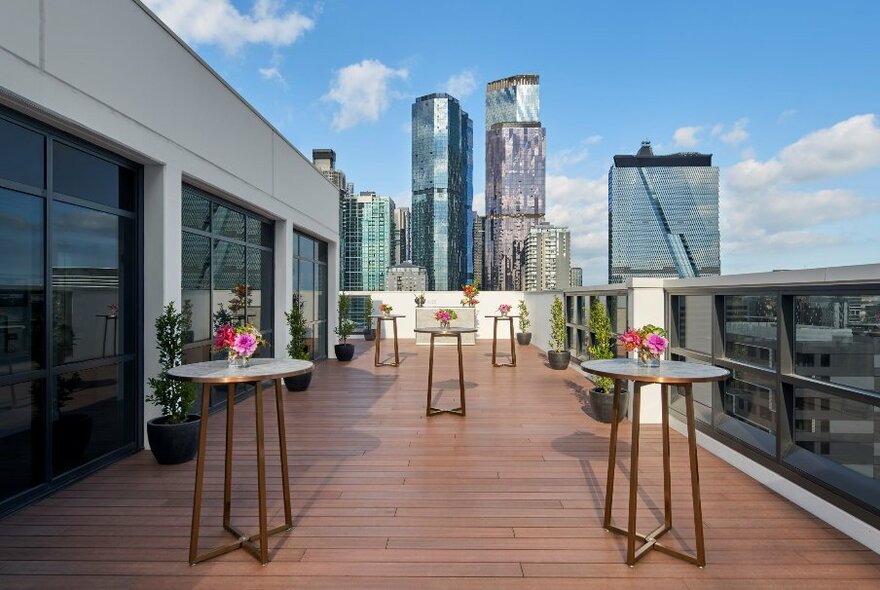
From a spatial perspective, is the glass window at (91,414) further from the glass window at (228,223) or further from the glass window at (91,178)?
the glass window at (228,223)

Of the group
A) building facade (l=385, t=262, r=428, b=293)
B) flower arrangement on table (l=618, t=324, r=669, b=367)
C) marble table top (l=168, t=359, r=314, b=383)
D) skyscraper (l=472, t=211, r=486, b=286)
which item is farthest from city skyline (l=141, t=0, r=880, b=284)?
skyscraper (l=472, t=211, r=486, b=286)

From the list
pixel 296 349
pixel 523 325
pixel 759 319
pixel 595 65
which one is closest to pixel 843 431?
pixel 595 65

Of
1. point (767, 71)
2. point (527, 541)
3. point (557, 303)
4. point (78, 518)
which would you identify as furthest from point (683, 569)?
point (767, 71)

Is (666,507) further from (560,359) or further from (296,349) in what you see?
(560,359)

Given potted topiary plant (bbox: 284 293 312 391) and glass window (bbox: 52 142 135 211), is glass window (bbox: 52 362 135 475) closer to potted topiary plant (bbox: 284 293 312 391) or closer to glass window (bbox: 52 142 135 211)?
glass window (bbox: 52 142 135 211)

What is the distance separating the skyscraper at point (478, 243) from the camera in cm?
7625

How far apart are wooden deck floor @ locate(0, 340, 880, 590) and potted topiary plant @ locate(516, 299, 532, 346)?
7948mm

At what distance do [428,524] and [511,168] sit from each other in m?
102

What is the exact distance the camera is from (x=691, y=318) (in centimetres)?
429

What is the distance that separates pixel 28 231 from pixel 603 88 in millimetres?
17646

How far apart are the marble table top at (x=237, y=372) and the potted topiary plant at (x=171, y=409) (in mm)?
1415

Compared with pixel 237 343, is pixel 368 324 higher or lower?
lower

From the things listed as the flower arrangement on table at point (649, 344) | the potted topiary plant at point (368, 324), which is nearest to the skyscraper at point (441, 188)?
the potted topiary plant at point (368, 324)

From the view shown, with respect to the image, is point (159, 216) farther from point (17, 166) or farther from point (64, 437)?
point (64, 437)
